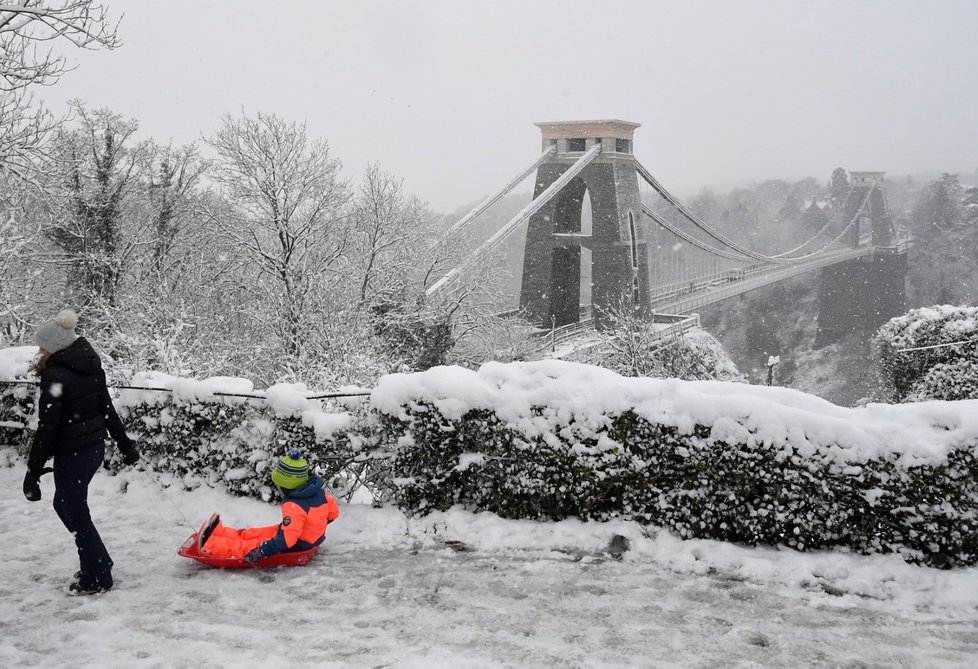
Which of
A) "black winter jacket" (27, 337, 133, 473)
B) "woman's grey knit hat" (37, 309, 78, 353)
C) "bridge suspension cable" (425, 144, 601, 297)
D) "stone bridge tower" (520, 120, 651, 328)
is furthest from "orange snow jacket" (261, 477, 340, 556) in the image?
"stone bridge tower" (520, 120, 651, 328)

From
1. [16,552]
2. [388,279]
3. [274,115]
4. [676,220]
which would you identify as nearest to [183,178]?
[274,115]

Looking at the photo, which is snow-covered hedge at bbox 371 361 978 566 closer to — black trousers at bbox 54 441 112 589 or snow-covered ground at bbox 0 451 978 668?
snow-covered ground at bbox 0 451 978 668

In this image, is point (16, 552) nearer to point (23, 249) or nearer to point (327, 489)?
point (327, 489)

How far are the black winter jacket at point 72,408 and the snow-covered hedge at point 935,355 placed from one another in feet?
37.6

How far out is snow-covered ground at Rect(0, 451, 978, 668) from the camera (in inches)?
115

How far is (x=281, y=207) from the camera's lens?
16344 mm

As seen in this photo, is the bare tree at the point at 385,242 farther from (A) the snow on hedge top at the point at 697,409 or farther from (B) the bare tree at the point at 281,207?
(A) the snow on hedge top at the point at 697,409

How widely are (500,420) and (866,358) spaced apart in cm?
4558

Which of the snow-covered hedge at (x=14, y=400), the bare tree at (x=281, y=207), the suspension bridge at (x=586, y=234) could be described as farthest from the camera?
the suspension bridge at (x=586, y=234)

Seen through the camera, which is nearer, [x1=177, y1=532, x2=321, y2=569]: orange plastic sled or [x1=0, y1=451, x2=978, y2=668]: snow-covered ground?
[x1=0, y1=451, x2=978, y2=668]: snow-covered ground

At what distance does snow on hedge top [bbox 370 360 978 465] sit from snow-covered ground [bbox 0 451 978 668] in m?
0.57

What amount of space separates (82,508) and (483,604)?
1.88 metres

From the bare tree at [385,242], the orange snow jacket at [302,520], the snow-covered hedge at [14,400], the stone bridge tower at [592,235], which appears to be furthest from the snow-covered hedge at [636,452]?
the stone bridge tower at [592,235]

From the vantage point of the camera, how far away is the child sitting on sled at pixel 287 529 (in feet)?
12.2
